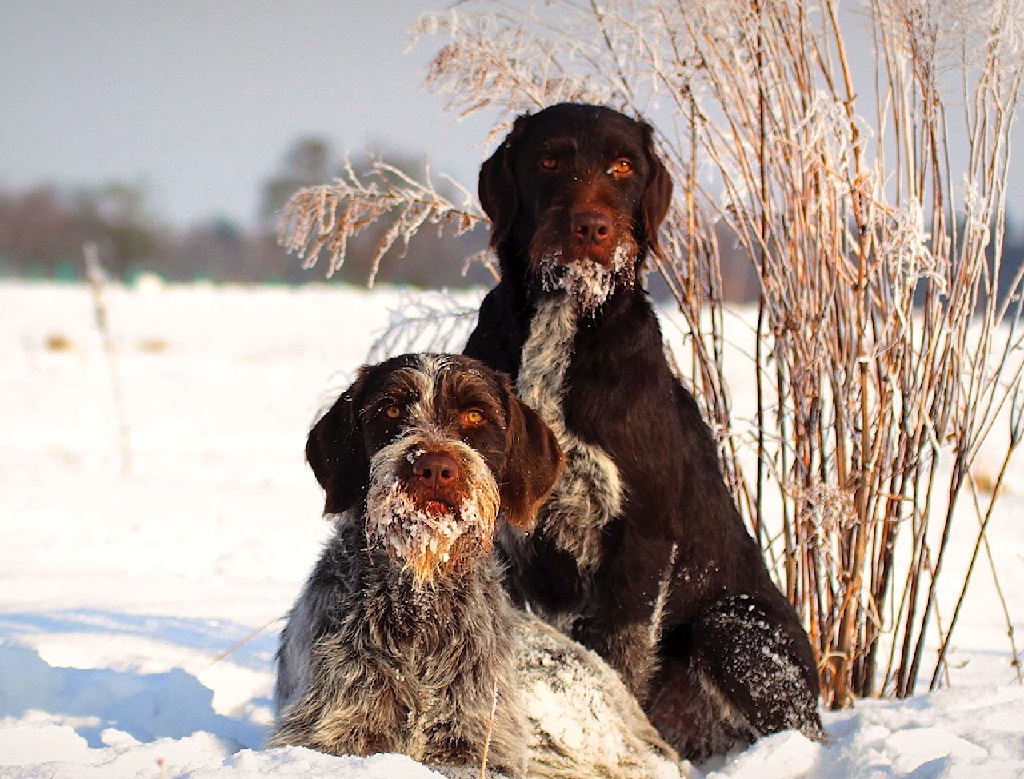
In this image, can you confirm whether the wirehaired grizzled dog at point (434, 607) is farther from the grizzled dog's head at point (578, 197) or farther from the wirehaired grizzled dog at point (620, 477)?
the grizzled dog's head at point (578, 197)

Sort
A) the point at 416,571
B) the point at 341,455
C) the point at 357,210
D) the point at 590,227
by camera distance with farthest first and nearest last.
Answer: the point at 357,210, the point at 590,227, the point at 341,455, the point at 416,571

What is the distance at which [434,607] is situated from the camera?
2.72 metres

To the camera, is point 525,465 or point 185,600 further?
point 185,600

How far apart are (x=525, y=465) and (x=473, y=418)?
21 cm

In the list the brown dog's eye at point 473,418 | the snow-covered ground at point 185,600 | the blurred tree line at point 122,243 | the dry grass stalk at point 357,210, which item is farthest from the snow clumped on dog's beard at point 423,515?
the blurred tree line at point 122,243

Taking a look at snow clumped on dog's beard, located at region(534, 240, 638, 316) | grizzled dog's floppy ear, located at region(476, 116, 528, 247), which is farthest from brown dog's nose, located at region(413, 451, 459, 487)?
grizzled dog's floppy ear, located at region(476, 116, 528, 247)

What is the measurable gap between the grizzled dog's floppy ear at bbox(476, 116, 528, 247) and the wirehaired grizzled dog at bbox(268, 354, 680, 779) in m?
0.68

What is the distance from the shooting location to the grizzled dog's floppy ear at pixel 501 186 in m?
3.34

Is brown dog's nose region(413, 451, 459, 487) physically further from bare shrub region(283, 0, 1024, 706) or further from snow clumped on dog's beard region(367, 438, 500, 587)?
bare shrub region(283, 0, 1024, 706)

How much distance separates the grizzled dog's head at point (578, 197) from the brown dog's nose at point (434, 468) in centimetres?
85

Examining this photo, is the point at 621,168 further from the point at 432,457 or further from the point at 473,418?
the point at 432,457

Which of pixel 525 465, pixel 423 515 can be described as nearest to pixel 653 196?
pixel 525 465

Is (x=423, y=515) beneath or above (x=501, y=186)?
beneath

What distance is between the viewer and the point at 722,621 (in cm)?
325
